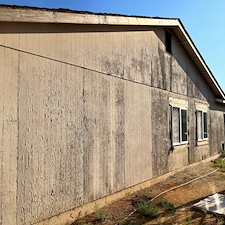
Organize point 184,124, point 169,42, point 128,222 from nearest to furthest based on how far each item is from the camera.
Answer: point 128,222 < point 169,42 < point 184,124

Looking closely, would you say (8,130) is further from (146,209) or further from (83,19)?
(146,209)

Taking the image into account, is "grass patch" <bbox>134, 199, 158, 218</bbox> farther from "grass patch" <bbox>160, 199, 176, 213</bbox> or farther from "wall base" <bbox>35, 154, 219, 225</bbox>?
"wall base" <bbox>35, 154, 219, 225</bbox>

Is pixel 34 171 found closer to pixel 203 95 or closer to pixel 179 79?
pixel 179 79

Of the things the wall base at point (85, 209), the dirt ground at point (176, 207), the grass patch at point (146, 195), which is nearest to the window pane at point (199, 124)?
the dirt ground at point (176, 207)

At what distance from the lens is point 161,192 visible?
7.17m

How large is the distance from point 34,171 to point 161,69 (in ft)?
19.5

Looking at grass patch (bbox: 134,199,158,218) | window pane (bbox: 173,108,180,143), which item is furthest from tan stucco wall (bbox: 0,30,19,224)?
window pane (bbox: 173,108,180,143)

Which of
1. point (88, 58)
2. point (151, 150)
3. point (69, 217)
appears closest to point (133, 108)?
point (151, 150)

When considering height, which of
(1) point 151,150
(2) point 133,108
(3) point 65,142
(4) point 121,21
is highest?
(4) point 121,21

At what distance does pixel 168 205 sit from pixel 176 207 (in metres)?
0.21

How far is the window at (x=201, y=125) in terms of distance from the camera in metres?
11.8

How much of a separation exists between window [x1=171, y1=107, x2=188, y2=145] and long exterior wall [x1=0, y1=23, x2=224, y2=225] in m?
0.99

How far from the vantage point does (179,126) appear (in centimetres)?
964

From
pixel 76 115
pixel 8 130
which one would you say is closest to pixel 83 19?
pixel 76 115
